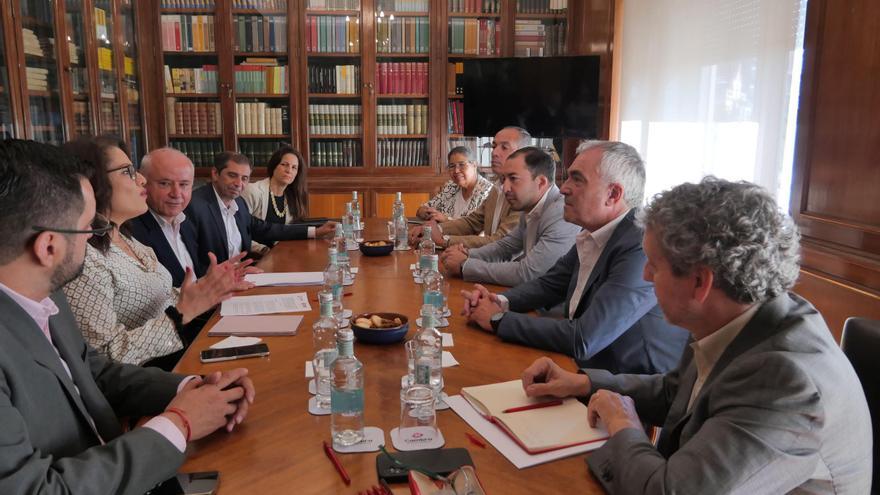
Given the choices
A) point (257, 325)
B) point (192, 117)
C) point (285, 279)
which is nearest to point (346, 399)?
point (257, 325)

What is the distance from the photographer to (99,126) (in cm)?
427

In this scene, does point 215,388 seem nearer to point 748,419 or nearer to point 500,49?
point 748,419

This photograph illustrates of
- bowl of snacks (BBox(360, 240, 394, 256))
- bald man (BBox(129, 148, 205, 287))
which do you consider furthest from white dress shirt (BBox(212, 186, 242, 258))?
bowl of snacks (BBox(360, 240, 394, 256))

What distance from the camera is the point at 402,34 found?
5.69 metres

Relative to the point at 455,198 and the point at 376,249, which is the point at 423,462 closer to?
the point at 376,249

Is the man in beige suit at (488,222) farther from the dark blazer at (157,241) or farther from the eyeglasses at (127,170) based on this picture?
the eyeglasses at (127,170)

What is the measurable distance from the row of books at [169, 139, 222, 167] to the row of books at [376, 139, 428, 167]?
1432mm

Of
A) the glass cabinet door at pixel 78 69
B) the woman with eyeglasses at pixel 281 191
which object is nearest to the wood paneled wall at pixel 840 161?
the woman with eyeglasses at pixel 281 191

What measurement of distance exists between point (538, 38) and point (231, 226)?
3.31 m

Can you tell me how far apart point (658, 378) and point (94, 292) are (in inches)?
61.1

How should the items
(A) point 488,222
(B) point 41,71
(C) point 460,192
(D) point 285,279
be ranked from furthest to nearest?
(C) point 460,192 < (A) point 488,222 < (B) point 41,71 < (D) point 285,279

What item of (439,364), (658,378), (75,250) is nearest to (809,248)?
(658,378)

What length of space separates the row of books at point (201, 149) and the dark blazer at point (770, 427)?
17.2 feet

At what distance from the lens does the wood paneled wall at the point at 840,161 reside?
86.1 inches
